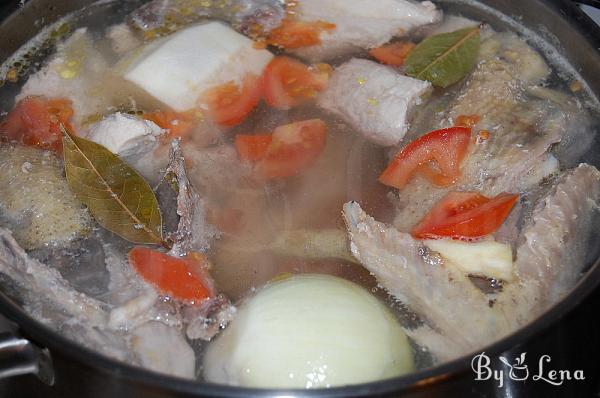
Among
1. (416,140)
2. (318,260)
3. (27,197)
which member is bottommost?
(27,197)

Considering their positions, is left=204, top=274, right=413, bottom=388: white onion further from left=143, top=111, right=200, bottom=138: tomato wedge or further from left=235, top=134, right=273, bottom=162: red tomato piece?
left=143, top=111, right=200, bottom=138: tomato wedge

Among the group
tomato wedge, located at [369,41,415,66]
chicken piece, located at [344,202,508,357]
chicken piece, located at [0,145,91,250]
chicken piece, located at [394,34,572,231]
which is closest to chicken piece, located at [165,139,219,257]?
chicken piece, located at [0,145,91,250]

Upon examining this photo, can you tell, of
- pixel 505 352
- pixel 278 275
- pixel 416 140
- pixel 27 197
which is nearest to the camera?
pixel 505 352

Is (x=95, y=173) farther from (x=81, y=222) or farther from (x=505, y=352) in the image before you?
(x=505, y=352)

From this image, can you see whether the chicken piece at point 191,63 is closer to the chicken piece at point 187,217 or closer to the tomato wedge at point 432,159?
the chicken piece at point 187,217

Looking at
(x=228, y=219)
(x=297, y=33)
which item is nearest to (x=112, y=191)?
(x=228, y=219)

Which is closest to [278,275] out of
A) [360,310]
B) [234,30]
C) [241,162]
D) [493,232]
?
[360,310]

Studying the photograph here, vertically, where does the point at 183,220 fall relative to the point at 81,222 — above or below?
above
